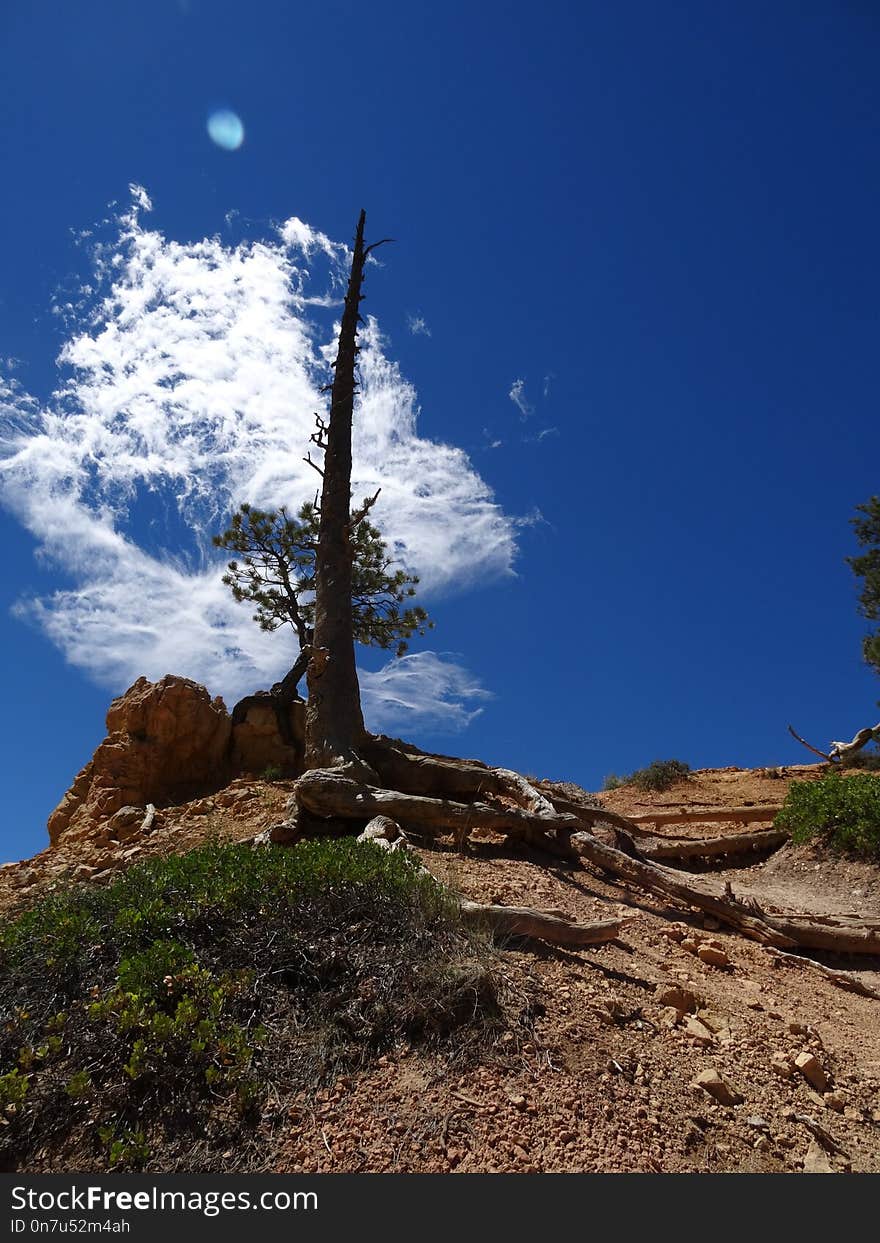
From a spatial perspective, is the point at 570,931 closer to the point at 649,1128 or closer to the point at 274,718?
the point at 649,1128

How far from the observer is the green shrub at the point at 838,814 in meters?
10.6

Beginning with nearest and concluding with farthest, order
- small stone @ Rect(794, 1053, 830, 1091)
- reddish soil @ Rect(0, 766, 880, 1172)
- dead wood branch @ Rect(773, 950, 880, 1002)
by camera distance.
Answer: reddish soil @ Rect(0, 766, 880, 1172) < small stone @ Rect(794, 1053, 830, 1091) < dead wood branch @ Rect(773, 950, 880, 1002)

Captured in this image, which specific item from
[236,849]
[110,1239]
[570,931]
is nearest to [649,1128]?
[570,931]

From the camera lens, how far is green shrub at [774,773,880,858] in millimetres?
10570

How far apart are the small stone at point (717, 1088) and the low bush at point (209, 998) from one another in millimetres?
1154

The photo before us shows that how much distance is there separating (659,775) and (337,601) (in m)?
11.2

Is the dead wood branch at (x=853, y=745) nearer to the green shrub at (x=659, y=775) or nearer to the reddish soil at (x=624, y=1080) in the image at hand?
the green shrub at (x=659, y=775)

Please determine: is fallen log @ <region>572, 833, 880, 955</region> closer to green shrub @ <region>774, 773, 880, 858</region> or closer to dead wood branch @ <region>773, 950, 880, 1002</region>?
dead wood branch @ <region>773, 950, 880, 1002</region>

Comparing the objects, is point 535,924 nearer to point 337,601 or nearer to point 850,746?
point 337,601

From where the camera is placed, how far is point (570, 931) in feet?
17.8

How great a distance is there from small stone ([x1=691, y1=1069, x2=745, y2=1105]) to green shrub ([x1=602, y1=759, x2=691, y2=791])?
15306mm

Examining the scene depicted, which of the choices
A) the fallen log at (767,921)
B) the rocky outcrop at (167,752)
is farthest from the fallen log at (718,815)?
the rocky outcrop at (167,752)

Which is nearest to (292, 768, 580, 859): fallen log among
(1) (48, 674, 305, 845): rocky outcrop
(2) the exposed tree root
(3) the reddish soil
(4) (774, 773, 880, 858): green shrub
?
(2) the exposed tree root

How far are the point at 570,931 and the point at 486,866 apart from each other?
2.21 meters
